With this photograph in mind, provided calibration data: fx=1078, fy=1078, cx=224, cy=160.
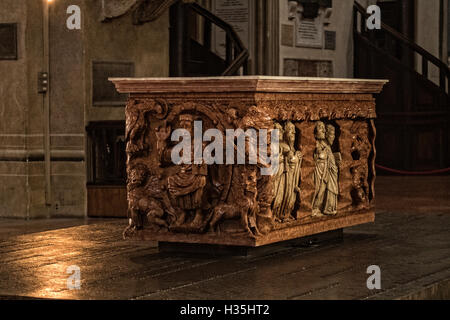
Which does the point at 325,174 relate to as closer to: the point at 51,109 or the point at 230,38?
the point at 51,109

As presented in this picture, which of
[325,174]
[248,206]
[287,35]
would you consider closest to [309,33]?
[287,35]

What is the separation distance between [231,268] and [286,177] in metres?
0.80

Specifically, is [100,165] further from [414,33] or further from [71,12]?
[414,33]

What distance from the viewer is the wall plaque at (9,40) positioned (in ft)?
32.4

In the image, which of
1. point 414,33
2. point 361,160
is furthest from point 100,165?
point 414,33

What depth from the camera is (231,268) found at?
5.73 meters

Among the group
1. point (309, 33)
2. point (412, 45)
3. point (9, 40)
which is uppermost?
point (309, 33)

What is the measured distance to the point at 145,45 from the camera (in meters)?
10.5

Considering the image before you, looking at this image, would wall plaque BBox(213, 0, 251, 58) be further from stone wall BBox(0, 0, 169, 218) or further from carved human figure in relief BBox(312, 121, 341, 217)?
carved human figure in relief BBox(312, 121, 341, 217)

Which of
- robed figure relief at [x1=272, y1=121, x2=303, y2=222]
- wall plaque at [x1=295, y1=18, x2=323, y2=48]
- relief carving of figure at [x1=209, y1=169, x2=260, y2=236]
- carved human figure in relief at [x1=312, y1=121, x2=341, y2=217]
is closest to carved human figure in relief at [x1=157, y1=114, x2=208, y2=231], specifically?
relief carving of figure at [x1=209, y1=169, x2=260, y2=236]

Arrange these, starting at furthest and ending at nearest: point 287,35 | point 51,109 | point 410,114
A: point 410,114 → point 287,35 → point 51,109

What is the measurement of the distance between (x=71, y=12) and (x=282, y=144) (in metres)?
4.23

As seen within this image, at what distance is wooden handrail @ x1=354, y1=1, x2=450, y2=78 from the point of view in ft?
49.0

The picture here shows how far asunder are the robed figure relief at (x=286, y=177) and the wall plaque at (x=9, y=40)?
429 cm
